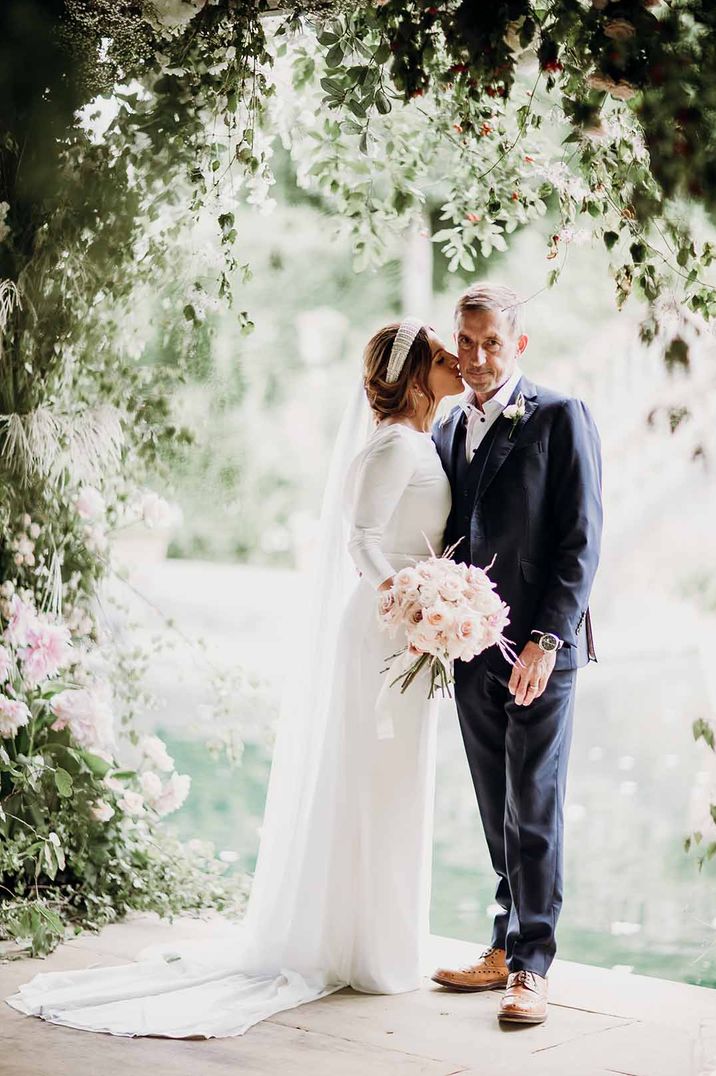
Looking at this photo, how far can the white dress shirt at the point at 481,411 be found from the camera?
341 cm

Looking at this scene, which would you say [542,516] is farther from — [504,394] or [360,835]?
[360,835]

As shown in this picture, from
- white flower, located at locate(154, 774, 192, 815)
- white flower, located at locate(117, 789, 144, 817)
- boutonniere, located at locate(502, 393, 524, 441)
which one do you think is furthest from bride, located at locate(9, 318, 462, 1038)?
white flower, located at locate(154, 774, 192, 815)

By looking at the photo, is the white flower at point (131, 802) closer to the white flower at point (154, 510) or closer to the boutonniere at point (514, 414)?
the white flower at point (154, 510)

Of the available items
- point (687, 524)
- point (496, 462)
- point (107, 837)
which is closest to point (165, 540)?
point (687, 524)

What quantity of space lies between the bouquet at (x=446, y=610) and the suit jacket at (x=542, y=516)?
0.31ft

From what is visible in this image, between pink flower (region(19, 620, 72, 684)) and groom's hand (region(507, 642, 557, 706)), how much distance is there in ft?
4.71

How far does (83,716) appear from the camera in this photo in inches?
158

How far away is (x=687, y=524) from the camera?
12.6m

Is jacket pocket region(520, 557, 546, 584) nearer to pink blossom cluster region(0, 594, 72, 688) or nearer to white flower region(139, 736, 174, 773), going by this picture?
pink blossom cluster region(0, 594, 72, 688)

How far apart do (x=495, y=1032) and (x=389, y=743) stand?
0.80 metres

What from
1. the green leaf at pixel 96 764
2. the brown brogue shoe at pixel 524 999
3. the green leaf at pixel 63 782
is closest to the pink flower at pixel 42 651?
the green leaf at pixel 63 782

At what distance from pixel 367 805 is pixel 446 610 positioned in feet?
2.30

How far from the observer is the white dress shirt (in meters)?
3.41

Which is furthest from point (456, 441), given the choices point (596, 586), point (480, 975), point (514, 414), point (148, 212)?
point (596, 586)
